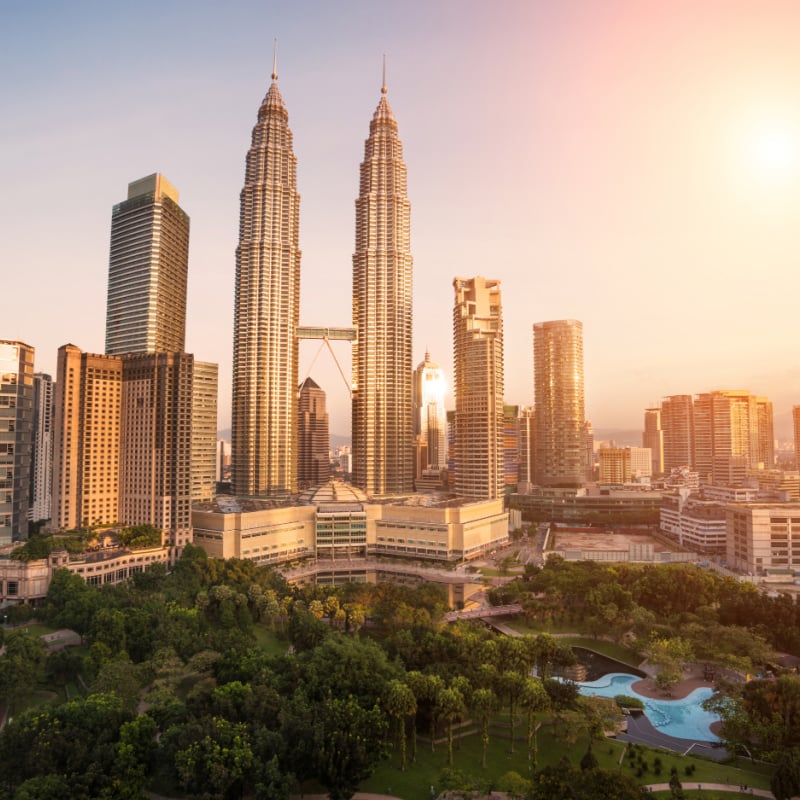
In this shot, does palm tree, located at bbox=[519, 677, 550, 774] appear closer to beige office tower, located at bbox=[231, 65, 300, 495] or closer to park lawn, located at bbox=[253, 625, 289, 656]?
park lawn, located at bbox=[253, 625, 289, 656]

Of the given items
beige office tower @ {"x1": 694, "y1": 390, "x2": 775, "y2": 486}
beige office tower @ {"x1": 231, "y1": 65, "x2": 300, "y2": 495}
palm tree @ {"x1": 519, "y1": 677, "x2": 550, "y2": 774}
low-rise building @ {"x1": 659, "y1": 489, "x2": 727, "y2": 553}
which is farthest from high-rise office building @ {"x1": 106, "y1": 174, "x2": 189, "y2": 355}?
beige office tower @ {"x1": 694, "y1": 390, "x2": 775, "y2": 486}

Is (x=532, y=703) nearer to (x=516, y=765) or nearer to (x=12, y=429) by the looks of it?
(x=516, y=765)

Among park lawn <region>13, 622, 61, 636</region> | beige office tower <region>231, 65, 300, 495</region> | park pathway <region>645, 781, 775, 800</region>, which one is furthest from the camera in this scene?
beige office tower <region>231, 65, 300, 495</region>

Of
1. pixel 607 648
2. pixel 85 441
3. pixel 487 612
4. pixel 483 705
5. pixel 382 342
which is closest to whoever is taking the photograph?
pixel 483 705

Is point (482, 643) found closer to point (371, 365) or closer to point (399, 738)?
point (399, 738)

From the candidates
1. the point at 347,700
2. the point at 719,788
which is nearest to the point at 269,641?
the point at 347,700

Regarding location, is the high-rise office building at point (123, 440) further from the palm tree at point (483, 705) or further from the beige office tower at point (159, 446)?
the palm tree at point (483, 705)

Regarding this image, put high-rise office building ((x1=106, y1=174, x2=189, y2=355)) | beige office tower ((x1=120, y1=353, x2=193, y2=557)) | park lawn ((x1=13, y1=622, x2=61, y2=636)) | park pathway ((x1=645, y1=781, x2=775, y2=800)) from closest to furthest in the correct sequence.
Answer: park pathway ((x1=645, y1=781, x2=775, y2=800)) → park lawn ((x1=13, y1=622, x2=61, y2=636)) → beige office tower ((x1=120, y1=353, x2=193, y2=557)) → high-rise office building ((x1=106, y1=174, x2=189, y2=355))
